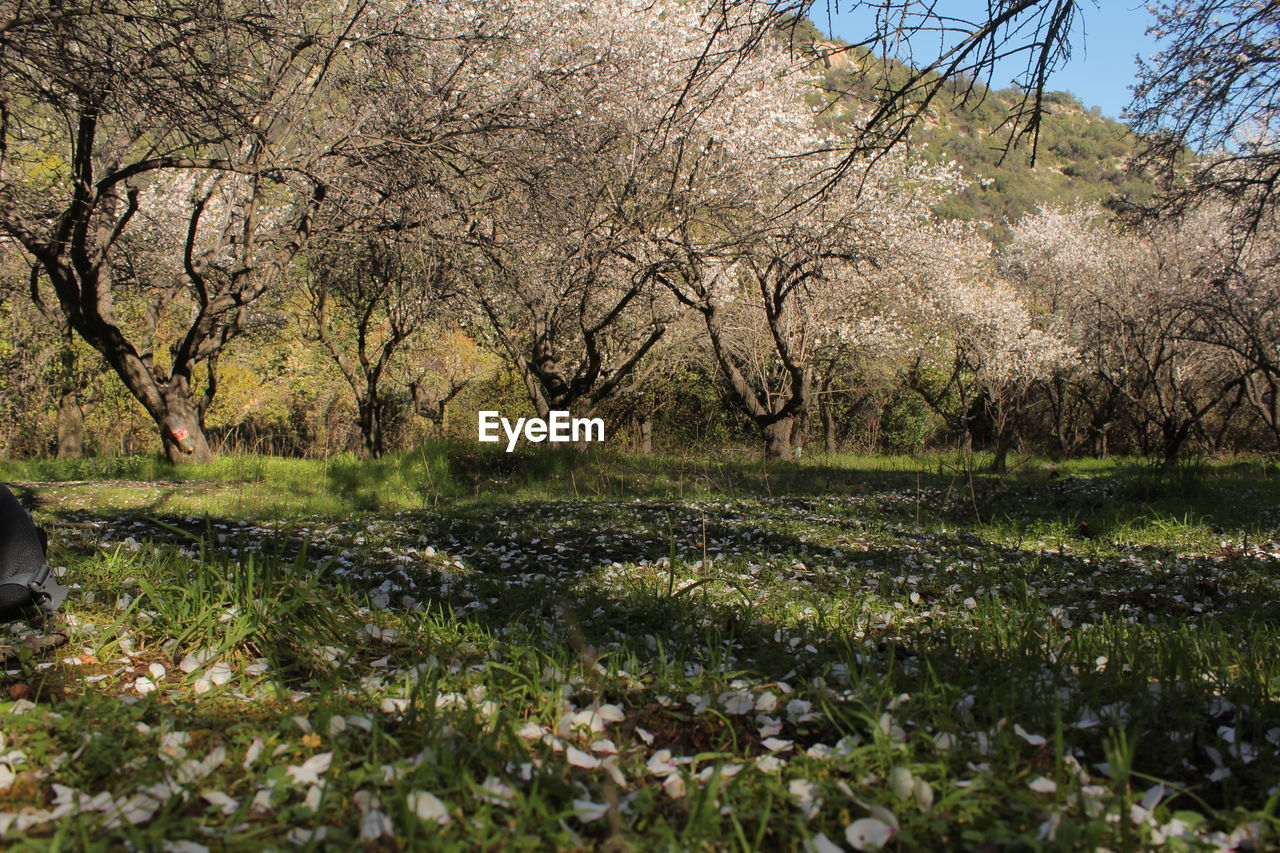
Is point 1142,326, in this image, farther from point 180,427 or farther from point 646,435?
point 180,427

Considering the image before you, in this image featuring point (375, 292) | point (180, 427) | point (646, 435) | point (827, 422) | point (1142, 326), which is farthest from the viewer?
point (827, 422)

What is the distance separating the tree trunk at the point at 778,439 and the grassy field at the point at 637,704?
1221cm

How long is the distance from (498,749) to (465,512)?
18.2 ft

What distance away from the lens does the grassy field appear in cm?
180

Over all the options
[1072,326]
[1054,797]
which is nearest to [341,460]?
[1054,797]

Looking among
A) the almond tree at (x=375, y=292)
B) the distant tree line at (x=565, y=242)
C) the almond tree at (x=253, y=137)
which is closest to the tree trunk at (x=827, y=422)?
the distant tree line at (x=565, y=242)

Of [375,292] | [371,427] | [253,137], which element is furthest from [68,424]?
[253,137]

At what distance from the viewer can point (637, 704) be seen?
2537 mm

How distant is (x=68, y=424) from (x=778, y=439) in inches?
608

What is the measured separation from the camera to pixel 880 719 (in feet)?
7.16

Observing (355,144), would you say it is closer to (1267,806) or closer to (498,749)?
(498,749)

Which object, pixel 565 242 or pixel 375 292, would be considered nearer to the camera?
pixel 565 242

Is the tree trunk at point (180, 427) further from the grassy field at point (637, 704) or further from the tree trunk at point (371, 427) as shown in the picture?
the grassy field at point (637, 704)

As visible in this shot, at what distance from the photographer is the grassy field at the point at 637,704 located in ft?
5.90
